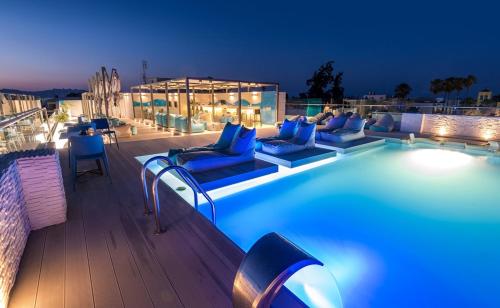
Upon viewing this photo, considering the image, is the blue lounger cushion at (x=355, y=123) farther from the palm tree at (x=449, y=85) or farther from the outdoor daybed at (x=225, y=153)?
the palm tree at (x=449, y=85)

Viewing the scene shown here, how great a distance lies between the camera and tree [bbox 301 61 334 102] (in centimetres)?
2602

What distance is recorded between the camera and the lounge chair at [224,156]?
4199 millimetres

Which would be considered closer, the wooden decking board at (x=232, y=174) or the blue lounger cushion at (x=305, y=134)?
the wooden decking board at (x=232, y=174)

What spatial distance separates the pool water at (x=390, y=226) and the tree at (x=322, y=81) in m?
22.3

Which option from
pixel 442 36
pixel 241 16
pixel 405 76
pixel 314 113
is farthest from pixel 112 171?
pixel 405 76

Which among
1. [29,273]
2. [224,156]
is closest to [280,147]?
[224,156]

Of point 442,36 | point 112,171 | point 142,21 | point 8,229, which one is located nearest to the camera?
point 8,229

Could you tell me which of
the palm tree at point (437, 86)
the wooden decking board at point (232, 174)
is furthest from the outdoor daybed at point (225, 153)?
the palm tree at point (437, 86)

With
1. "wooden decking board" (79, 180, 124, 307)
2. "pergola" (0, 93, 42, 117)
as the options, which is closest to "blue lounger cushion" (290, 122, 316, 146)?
"wooden decking board" (79, 180, 124, 307)

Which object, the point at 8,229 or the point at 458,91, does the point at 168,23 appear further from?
the point at 458,91

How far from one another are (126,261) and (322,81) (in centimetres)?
2794

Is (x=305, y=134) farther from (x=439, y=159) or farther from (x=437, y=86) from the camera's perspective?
(x=437, y=86)

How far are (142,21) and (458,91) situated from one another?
33507mm

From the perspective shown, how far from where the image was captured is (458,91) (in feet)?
88.3
